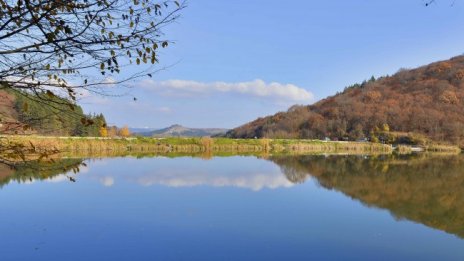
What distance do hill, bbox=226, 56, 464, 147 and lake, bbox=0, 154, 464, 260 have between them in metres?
Answer: 41.2

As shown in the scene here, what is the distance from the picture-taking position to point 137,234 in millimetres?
7492

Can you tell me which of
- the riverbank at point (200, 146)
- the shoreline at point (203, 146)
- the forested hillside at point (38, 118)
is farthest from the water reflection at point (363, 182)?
the shoreline at point (203, 146)

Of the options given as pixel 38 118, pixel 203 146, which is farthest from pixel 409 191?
pixel 203 146

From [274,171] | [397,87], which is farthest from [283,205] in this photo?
[397,87]

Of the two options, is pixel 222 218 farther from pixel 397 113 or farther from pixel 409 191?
pixel 397 113

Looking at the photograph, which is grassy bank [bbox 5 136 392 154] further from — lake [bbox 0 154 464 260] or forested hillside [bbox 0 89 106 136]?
forested hillside [bbox 0 89 106 136]

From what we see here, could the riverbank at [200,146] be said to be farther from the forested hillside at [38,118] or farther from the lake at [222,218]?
the forested hillside at [38,118]

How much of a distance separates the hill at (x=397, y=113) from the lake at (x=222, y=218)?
135ft

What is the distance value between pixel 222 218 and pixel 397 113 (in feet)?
212

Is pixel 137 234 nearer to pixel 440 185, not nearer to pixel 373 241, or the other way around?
pixel 373 241

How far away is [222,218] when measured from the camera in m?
8.98

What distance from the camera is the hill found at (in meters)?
60.7

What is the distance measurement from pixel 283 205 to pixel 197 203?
2.23 metres

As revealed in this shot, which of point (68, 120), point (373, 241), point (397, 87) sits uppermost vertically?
point (397, 87)
